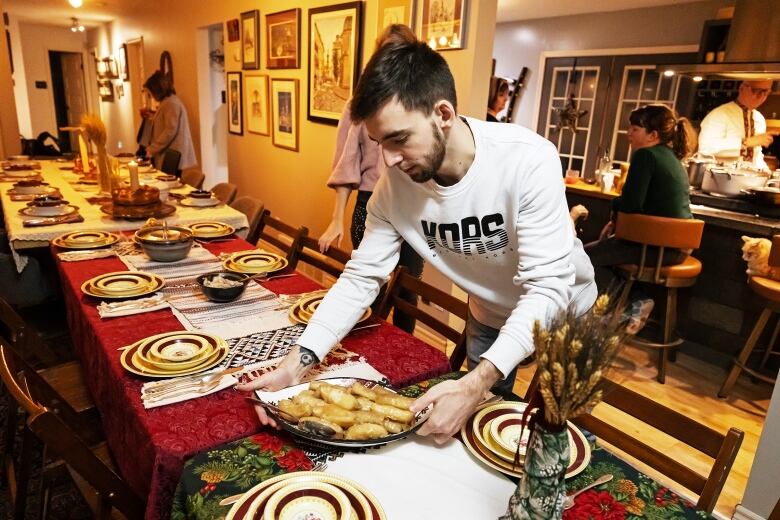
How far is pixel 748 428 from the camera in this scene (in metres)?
2.40

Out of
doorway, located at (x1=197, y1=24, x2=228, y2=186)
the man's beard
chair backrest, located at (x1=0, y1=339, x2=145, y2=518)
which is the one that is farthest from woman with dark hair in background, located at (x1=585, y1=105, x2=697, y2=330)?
doorway, located at (x1=197, y1=24, x2=228, y2=186)

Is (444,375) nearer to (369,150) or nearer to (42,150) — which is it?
(369,150)

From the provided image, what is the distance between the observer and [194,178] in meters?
4.24

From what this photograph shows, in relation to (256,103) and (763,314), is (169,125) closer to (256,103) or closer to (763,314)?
(256,103)

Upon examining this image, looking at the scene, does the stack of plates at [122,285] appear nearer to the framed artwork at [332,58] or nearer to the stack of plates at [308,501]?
the stack of plates at [308,501]

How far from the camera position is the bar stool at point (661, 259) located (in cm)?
263

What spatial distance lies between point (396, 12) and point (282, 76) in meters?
1.53

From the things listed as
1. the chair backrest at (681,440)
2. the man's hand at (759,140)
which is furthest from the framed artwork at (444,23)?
the man's hand at (759,140)

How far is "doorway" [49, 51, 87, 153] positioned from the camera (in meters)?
10.7

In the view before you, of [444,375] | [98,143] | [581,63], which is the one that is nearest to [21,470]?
[444,375]

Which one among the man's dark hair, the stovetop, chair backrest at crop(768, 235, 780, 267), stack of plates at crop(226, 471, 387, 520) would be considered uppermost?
the man's dark hair

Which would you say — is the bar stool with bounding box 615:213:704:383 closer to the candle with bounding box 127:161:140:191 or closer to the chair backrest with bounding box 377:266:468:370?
the chair backrest with bounding box 377:266:468:370

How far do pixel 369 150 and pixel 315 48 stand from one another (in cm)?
163

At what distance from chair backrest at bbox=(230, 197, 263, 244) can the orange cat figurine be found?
2.49 metres
